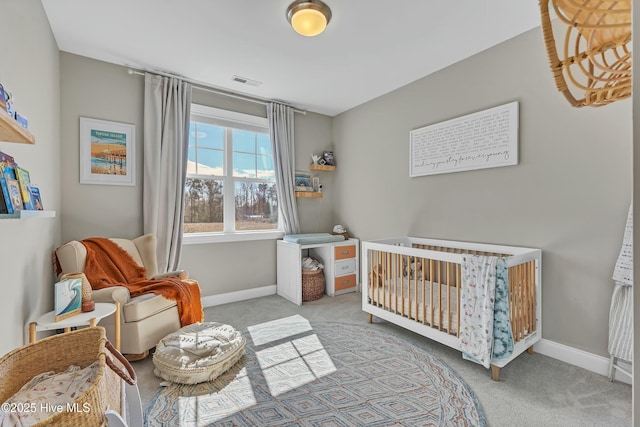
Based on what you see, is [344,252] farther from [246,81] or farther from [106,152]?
[106,152]

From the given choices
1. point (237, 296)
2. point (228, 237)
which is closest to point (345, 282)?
point (237, 296)

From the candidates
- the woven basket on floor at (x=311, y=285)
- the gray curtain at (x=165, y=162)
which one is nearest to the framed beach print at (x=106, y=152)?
the gray curtain at (x=165, y=162)

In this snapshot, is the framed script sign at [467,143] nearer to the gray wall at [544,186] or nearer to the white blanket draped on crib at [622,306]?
the gray wall at [544,186]

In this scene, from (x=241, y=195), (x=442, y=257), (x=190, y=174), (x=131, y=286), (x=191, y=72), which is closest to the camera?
(x=442, y=257)

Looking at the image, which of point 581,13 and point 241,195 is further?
point 241,195

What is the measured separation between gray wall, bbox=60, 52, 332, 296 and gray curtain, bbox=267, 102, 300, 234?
0.20 meters

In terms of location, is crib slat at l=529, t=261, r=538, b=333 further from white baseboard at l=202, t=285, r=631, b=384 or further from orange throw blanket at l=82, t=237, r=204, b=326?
orange throw blanket at l=82, t=237, r=204, b=326

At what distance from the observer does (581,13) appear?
0.78 metres

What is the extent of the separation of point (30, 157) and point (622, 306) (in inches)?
143

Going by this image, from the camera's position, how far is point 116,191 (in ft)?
9.27

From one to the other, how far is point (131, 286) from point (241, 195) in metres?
1.62

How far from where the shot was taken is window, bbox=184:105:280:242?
3.32m

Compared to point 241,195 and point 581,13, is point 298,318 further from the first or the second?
point 581,13

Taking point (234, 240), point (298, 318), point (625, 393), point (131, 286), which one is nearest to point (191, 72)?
point (234, 240)
